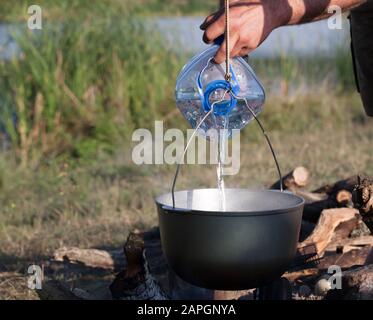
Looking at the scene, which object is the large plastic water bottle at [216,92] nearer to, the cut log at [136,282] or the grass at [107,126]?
the cut log at [136,282]

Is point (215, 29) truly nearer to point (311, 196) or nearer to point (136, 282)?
point (136, 282)

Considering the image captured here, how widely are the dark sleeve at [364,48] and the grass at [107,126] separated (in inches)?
56.6

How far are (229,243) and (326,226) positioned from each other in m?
1.29

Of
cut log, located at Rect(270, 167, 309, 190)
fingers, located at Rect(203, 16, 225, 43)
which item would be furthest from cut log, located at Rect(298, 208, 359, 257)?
fingers, located at Rect(203, 16, 225, 43)

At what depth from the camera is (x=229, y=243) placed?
8.38ft

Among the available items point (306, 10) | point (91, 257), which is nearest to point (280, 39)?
point (91, 257)

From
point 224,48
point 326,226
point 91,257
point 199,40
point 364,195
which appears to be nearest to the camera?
point 224,48

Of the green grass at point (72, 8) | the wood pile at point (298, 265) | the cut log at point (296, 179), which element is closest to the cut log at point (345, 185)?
the wood pile at point (298, 265)

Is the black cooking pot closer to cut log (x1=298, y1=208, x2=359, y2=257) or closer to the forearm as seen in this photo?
the forearm

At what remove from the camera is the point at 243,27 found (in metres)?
2.74

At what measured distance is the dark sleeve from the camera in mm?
4094

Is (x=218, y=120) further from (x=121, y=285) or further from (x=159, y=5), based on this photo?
(x=159, y=5)

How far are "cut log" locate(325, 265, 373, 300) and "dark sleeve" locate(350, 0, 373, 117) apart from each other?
154cm
